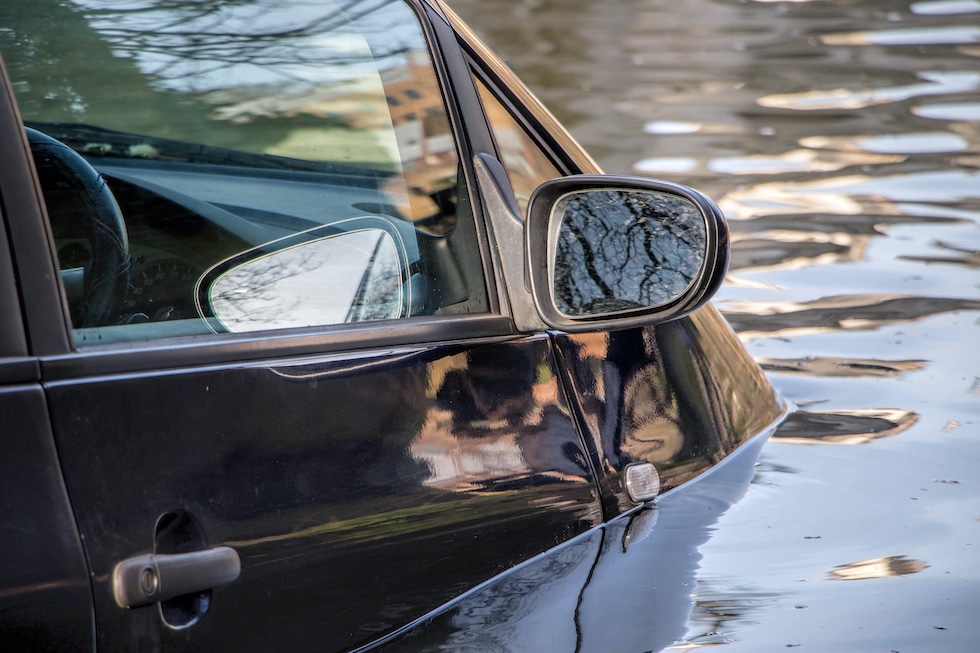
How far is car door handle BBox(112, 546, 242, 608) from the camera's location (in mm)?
1473

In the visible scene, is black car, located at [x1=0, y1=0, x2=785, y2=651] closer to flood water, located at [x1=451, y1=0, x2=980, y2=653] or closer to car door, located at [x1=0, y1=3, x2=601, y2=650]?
car door, located at [x1=0, y1=3, x2=601, y2=650]

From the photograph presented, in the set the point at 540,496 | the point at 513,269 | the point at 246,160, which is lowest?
the point at 540,496

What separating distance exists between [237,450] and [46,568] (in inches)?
11.9

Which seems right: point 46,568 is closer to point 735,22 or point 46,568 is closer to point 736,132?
point 736,132

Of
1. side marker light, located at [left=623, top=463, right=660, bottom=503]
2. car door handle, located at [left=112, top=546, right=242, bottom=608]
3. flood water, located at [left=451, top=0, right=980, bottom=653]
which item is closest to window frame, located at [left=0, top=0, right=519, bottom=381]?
car door handle, located at [left=112, top=546, right=242, bottom=608]

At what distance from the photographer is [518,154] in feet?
7.70

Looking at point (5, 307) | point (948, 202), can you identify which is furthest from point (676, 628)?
point (948, 202)

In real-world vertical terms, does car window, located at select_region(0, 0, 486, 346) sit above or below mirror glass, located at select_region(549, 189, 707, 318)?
above

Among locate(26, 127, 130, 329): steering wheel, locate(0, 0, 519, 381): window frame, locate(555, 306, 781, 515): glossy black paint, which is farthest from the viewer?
locate(555, 306, 781, 515): glossy black paint

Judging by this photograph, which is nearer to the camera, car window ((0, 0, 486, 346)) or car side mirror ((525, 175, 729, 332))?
car window ((0, 0, 486, 346))

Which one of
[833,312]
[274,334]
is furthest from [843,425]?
[274,334]

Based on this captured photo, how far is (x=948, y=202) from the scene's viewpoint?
21.6ft

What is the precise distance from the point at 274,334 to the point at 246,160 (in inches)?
20.0

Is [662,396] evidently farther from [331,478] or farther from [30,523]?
[30,523]
